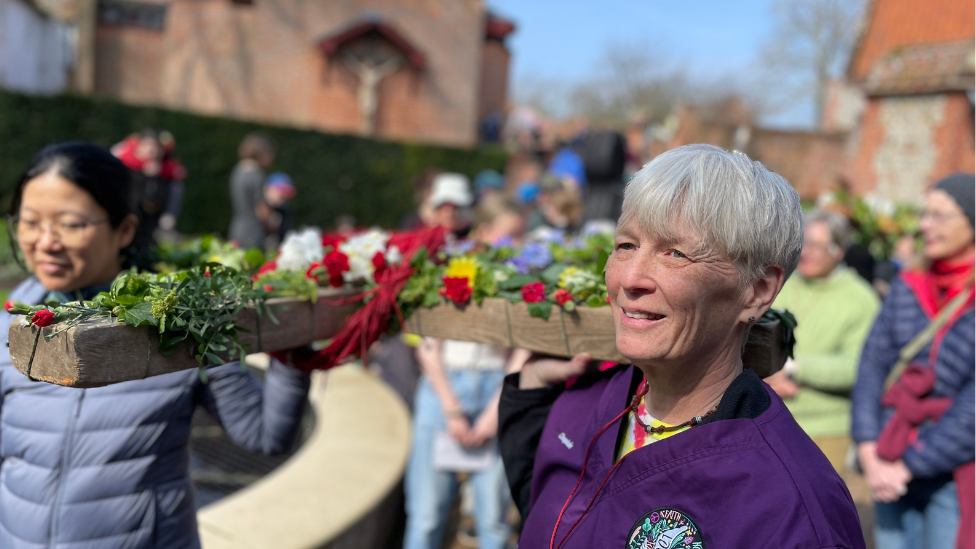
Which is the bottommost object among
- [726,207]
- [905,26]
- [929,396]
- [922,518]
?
[922,518]

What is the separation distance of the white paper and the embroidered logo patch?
7.41ft

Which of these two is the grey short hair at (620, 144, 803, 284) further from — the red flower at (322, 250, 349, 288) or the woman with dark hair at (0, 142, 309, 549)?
the woman with dark hair at (0, 142, 309, 549)

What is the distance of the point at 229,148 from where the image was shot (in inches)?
557

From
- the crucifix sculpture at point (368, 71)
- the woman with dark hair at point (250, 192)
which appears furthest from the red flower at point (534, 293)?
the crucifix sculpture at point (368, 71)

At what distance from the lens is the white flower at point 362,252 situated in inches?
84.1

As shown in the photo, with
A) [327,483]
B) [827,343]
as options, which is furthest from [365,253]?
[827,343]

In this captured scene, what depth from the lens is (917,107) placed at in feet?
42.0

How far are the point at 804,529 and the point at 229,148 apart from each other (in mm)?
14481

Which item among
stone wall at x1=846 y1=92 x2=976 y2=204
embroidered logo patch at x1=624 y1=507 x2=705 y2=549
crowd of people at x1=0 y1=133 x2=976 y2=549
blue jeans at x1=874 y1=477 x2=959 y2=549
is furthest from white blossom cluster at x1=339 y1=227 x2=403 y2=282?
stone wall at x1=846 y1=92 x2=976 y2=204

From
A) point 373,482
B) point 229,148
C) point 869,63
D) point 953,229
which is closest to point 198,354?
point 373,482

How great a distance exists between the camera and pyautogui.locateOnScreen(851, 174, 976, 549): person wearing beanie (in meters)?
2.59

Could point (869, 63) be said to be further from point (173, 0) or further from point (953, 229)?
point (173, 0)

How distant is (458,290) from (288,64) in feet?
73.1

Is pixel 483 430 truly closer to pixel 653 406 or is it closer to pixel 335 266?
pixel 335 266
